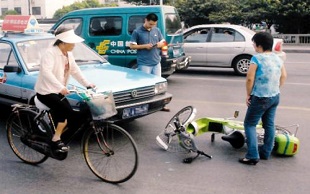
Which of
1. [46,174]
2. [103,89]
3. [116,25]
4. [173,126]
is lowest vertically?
[46,174]

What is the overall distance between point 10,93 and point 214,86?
206 inches

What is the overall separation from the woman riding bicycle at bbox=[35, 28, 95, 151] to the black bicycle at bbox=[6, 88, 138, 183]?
144 mm

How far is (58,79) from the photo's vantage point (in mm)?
4098

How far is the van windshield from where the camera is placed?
→ 9211 millimetres

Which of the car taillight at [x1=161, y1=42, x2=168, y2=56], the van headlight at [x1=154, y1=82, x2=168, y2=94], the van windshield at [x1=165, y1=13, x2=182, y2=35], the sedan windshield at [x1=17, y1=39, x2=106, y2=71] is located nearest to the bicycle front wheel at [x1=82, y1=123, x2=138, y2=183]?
the van headlight at [x1=154, y1=82, x2=168, y2=94]

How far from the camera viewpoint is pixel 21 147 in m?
4.71

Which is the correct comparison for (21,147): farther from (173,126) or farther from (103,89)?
(173,126)

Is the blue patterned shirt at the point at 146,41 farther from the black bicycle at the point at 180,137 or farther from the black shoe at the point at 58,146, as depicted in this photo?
the black shoe at the point at 58,146

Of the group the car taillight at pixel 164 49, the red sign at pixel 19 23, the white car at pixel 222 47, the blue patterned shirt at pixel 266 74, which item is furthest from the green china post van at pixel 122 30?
the blue patterned shirt at pixel 266 74

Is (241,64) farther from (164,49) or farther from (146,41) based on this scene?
(146,41)

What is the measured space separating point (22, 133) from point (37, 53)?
1.86 meters

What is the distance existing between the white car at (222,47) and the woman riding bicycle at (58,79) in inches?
293

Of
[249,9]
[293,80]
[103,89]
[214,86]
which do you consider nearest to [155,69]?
[103,89]

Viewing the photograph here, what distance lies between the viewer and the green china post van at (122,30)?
29.9ft
